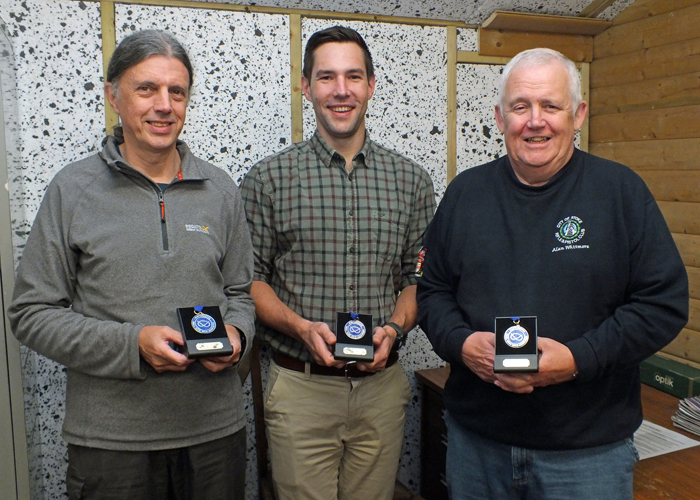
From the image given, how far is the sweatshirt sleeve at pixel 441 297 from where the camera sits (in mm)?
1455

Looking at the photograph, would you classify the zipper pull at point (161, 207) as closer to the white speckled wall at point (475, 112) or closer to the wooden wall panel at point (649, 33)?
the white speckled wall at point (475, 112)

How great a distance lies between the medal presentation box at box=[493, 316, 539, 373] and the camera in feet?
4.17

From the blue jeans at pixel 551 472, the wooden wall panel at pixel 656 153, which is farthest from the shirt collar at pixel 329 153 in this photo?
the wooden wall panel at pixel 656 153

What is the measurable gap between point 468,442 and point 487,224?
538 millimetres

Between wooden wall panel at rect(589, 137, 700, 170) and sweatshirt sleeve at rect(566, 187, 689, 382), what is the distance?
57.2 inches

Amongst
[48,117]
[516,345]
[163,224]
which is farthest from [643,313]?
[48,117]

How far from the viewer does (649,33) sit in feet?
8.81

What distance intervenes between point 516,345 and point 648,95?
196cm

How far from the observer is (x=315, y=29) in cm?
247

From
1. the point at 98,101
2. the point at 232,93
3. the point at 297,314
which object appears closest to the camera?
the point at 297,314

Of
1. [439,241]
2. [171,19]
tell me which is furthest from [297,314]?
[171,19]

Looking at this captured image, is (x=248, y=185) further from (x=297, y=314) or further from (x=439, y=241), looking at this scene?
(x=439, y=241)

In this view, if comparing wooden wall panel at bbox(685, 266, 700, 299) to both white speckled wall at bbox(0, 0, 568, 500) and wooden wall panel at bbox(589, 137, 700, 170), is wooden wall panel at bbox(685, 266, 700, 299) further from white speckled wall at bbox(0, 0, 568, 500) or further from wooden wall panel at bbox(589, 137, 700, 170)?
white speckled wall at bbox(0, 0, 568, 500)

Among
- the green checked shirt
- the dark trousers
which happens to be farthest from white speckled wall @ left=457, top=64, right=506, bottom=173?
the dark trousers
